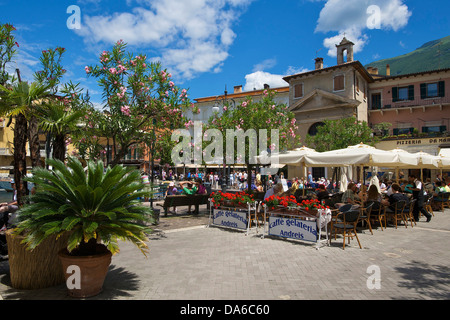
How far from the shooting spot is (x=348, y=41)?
32.6 m

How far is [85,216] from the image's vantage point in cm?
389

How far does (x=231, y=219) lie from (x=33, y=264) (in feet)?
17.5

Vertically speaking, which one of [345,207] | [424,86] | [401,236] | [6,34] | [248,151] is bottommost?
[401,236]

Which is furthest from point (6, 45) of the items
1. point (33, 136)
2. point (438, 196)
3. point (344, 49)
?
point (344, 49)

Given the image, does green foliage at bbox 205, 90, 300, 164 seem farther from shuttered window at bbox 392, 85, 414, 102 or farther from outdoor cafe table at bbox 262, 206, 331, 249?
shuttered window at bbox 392, 85, 414, 102

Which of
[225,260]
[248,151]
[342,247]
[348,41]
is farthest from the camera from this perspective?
[348,41]

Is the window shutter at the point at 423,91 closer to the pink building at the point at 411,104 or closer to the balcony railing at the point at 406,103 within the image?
the pink building at the point at 411,104

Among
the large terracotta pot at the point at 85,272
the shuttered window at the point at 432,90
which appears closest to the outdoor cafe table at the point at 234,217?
the large terracotta pot at the point at 85,272

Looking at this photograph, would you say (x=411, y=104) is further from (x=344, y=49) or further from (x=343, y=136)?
(x=343, y=136)

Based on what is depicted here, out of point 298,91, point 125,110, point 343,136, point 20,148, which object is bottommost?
point 20,148

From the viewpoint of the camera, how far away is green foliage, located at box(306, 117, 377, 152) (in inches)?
919
